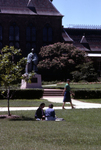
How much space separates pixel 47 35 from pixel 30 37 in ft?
10.7

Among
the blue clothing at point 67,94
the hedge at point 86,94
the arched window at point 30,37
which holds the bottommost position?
the hedge at point 86,94

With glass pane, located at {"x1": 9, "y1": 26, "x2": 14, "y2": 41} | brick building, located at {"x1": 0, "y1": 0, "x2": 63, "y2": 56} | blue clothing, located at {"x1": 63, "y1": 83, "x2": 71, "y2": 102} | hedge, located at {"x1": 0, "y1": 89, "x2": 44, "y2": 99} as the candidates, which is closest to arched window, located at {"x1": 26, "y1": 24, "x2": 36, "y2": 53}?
brick building, located at {"x1": 0, "y1": 0, "x2": 63, "y2": 56}

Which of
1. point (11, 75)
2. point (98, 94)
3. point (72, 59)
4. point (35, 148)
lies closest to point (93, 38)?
point (72, 59)

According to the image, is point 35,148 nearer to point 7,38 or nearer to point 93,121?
point 93,121

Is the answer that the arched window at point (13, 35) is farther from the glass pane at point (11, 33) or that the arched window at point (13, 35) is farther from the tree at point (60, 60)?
the tree at point (60, 60)

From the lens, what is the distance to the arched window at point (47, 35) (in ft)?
191

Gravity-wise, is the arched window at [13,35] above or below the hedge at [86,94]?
above

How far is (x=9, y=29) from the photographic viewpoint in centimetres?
5678

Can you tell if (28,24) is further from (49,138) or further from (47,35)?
(49,138)

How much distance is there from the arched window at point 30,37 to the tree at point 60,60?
4492 mm

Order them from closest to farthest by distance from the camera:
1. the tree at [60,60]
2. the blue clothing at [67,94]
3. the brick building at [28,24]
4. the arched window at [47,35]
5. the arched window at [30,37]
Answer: the blue clothing at [67,94] < the tree at [60,60] < the brick building at [28,24] < the arched window at [30,37] < the arched window at [47,35]

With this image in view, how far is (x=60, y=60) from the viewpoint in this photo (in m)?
50.2

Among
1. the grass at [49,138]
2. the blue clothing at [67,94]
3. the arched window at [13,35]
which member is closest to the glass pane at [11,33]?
the arched window at [13,35]

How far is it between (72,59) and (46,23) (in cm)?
1110
